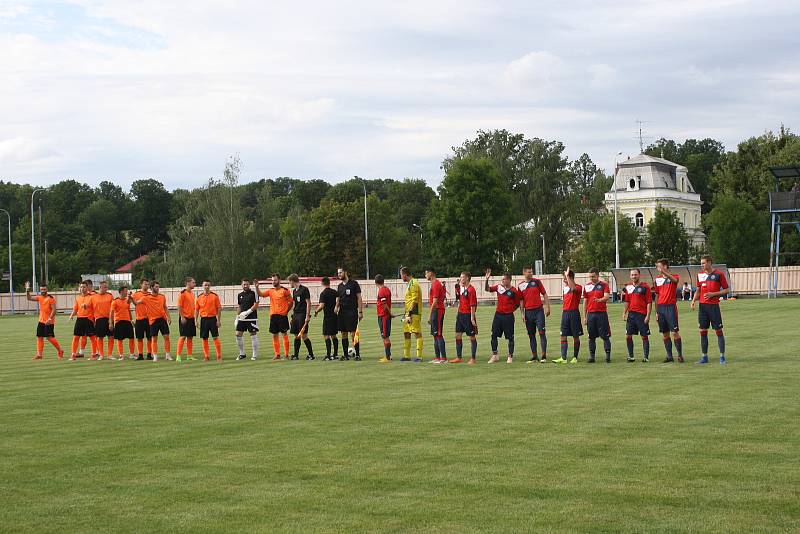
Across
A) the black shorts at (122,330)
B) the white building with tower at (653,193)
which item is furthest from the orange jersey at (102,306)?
the white building with tower at (653,193)

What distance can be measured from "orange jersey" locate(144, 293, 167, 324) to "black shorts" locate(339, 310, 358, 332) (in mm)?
5020

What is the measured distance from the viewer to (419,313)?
2375 cm

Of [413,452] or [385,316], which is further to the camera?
[385,316]

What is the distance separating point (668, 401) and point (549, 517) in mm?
7287

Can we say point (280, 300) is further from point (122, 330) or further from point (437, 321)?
point (122, 330)

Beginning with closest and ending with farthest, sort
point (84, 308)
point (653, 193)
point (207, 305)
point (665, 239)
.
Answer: point (207, 305), point (84, 308), point (665, 239), point (653, 193)

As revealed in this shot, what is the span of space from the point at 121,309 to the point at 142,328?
882 mm

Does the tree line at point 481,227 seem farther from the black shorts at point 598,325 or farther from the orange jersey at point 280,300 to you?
the black shorts at point 598,325

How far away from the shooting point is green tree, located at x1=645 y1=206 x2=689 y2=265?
90000 mm

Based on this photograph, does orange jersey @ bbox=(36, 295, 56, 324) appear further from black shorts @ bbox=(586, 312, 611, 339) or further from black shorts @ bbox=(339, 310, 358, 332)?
black shorts @ bbox=(586, 312, 611, 339)

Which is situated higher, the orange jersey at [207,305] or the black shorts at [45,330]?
the orange jersey at [207,305]

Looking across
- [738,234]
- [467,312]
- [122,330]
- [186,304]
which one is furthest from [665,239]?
[467,312]

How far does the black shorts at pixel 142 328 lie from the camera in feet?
88.8

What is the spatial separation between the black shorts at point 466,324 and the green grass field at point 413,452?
2604 millimetres
